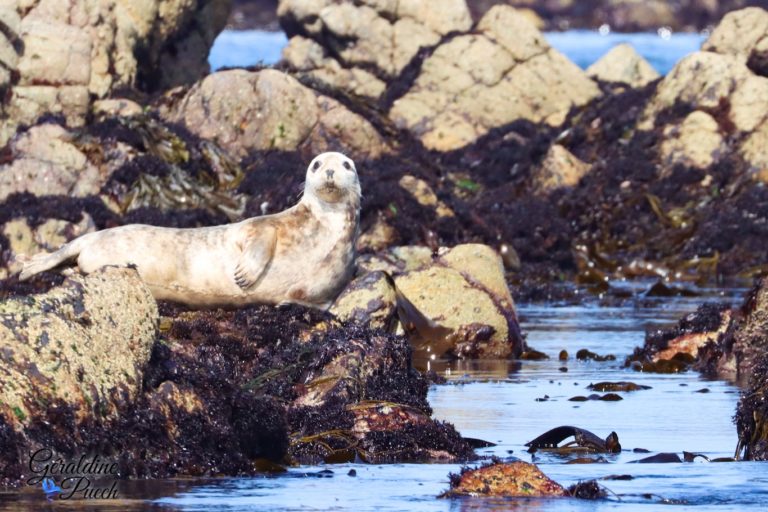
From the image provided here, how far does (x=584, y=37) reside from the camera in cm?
7675

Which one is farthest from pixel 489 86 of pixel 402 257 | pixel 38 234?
pixel 38 234

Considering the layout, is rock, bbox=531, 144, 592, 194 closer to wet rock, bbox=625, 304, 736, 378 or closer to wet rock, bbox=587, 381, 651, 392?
wet rock, bbox=625, 304, 736, 378

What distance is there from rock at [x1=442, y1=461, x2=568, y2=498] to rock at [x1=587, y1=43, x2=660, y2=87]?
26550mm

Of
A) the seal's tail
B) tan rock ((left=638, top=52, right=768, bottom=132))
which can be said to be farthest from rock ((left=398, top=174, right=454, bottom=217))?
the seal's tail

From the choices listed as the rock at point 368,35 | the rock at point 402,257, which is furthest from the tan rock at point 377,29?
the rock at point 402,257

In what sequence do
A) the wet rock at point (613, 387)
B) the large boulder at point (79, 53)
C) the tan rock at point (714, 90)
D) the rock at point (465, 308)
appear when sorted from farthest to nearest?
the tan rock at point (714, 90) < the large boulder at point (79, 53) < the rock at point (465, 308) < the wet rock at point (613, 387)

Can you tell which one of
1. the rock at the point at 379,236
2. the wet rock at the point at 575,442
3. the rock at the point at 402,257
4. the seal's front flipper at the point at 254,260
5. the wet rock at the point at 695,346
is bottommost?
the wet rock at the point at 575,442

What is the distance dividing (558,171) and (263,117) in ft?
16.0

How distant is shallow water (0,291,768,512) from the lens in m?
6.74

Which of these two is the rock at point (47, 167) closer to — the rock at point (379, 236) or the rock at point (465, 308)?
the rock at point (379, 236)

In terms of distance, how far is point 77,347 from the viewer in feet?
23.9

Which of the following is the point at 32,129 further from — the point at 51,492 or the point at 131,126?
the point at 51,492

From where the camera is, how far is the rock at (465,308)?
45.2 ft

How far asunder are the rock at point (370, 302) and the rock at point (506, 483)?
5059mm
